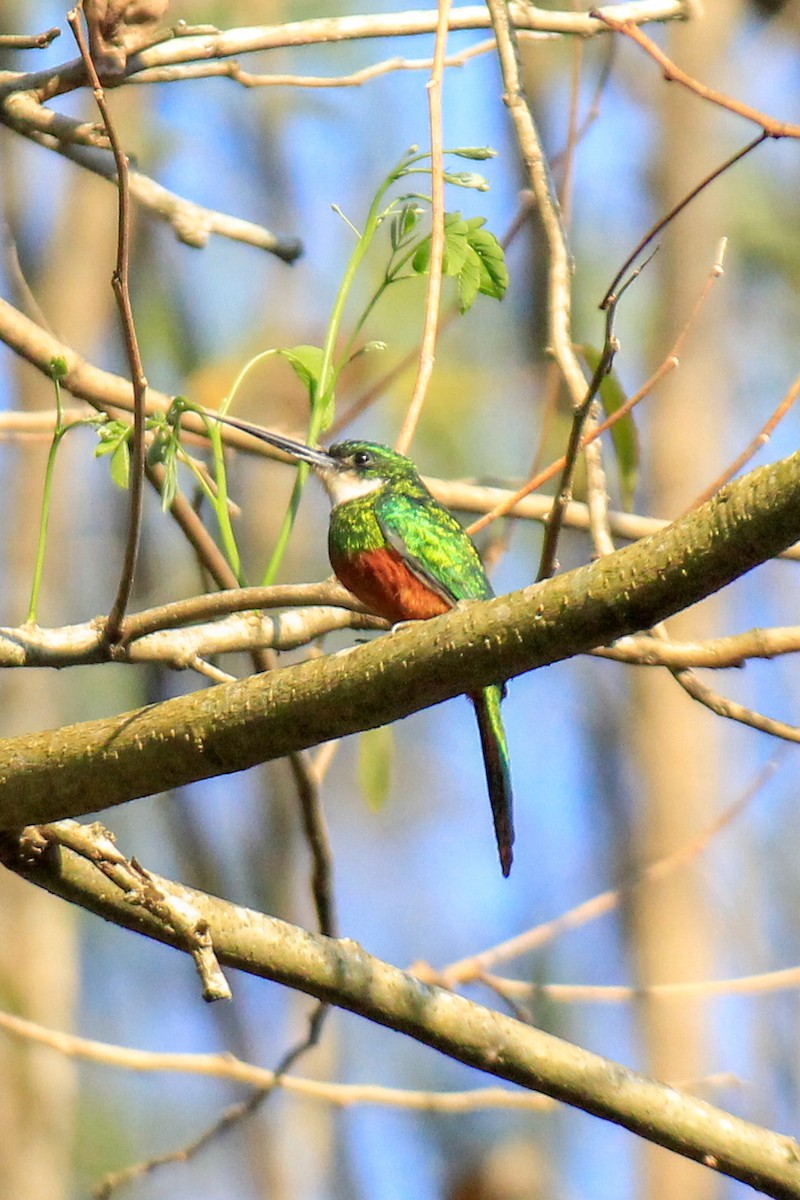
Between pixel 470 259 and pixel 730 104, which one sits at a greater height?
pixel 470 259

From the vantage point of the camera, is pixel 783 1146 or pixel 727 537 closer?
pixel 727 537

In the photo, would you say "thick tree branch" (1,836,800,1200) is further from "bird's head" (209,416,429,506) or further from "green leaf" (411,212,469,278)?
"bird's head" (209,416,429,506)

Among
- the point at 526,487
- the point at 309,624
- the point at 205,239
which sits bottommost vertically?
the point at 309,624

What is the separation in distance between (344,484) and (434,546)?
1.63 ft

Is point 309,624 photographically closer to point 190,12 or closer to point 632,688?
point 632,688

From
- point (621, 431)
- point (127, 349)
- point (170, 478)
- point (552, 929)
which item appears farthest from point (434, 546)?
point (127, 349)

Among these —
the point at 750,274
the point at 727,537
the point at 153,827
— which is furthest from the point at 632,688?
the point at 727,537

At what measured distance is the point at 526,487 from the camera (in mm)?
2303

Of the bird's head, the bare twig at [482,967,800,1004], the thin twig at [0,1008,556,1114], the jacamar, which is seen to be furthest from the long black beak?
the thin twig at [0,1008,556,1114]

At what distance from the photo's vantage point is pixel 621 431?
2.91 metres

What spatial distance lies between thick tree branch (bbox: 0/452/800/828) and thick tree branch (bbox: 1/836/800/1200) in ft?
0.66

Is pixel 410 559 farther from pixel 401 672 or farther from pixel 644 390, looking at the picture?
pixel 401 672

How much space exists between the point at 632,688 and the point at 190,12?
141 inches

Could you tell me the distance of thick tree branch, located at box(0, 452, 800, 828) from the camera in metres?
1.33
